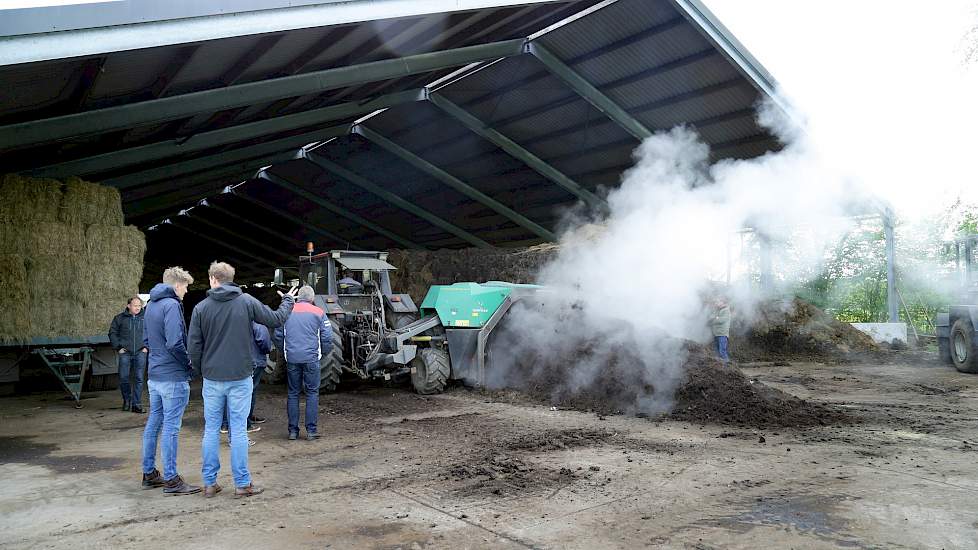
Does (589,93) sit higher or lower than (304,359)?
higher

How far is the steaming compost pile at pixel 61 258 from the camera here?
8.73 metres

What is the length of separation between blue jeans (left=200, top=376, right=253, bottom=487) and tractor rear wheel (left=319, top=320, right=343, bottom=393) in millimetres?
4545

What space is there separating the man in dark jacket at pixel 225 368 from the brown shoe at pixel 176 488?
0.15 m

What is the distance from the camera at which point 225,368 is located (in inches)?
181

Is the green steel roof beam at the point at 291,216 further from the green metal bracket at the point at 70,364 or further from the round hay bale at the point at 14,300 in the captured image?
the round hay bale at the point at 14,300

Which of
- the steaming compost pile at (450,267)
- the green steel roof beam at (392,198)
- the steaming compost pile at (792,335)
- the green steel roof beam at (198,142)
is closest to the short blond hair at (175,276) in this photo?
the green steel roof beam at (198,142)

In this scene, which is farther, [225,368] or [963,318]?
[963,318]

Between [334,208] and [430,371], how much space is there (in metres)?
14.5

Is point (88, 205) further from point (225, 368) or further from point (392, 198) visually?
point (392, 198)

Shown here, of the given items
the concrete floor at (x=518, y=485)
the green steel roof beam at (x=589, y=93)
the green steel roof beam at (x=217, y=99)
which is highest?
the green steel roof beam at (x=589, y=93)

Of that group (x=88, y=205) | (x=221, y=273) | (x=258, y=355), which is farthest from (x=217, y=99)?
(x=258, y=355)

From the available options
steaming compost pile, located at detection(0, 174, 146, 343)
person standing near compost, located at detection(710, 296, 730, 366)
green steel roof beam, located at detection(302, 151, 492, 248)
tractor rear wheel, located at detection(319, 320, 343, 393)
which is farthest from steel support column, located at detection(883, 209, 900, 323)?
steaming compost pile, located at detection(0, 174, 146, 343)

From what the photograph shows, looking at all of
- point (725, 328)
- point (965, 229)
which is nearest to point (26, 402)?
point (725, 328)

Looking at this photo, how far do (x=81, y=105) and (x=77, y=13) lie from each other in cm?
249
